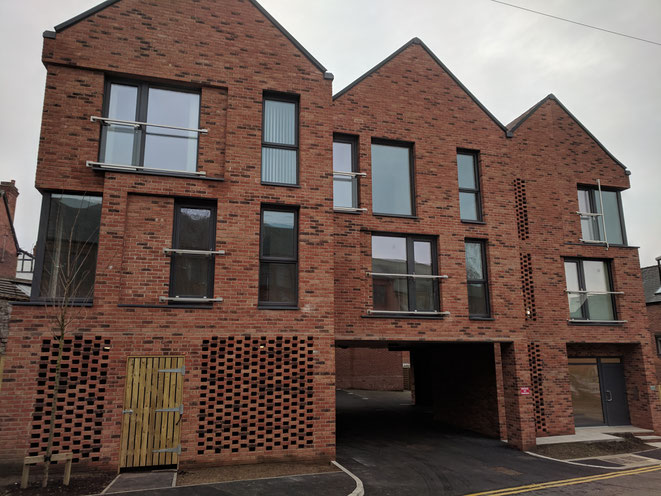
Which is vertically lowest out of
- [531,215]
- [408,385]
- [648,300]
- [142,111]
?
[408,385]

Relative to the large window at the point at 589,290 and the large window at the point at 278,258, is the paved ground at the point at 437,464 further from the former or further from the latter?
the large window at the point at 589,290

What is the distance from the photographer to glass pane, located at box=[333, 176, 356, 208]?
11.6 metres

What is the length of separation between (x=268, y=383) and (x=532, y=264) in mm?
9502

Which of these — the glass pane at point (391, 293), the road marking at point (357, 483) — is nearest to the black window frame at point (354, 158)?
the glass pane at point (391, 293)

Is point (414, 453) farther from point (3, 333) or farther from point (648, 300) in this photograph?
point (648, 300)

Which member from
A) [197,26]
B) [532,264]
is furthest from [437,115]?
[197,26]

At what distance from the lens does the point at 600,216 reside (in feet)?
51.2

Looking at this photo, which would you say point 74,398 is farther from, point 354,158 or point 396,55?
point 396,55

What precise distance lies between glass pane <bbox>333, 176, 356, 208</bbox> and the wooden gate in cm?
547

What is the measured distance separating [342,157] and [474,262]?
15.3 ft

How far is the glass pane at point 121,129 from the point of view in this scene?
9.30 meters

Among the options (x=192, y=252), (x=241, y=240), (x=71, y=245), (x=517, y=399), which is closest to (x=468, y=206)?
(x=517, y=399)

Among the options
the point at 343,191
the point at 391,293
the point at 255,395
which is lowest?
the point at 255,395

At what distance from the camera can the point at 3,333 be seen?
41.4 feet
